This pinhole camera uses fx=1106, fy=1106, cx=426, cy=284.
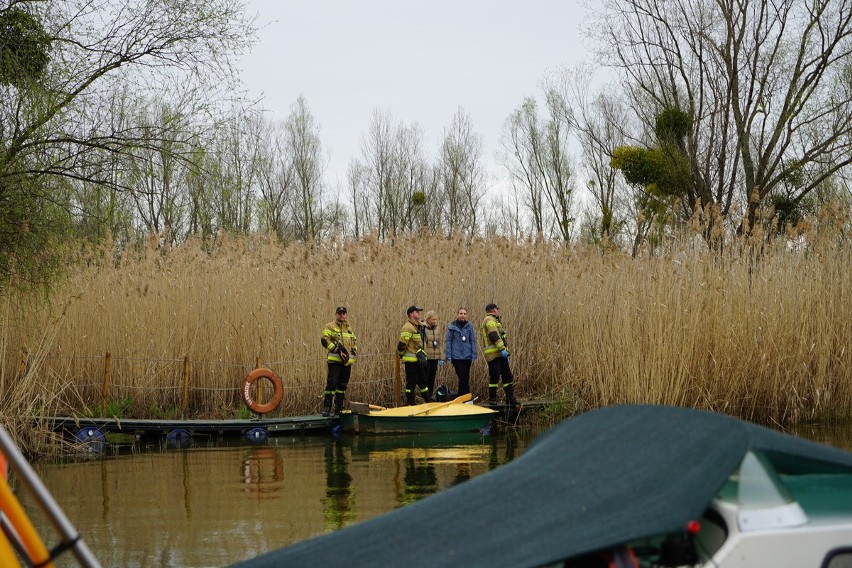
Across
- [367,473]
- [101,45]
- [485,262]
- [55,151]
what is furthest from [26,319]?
[485,262]

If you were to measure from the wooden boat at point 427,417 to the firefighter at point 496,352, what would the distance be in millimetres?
1377

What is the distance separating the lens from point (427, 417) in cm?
1645

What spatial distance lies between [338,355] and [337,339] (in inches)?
10.3

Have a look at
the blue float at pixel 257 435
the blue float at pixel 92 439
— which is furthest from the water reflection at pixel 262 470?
the blue float at pixel 92 439

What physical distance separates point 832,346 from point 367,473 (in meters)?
7.63

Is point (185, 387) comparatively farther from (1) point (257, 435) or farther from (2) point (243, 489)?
(2) point (243, 489)

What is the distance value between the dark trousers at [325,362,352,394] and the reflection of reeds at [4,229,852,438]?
99 centimetres

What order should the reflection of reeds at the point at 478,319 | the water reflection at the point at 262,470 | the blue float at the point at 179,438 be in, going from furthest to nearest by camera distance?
1. the blue float at the point at 179,438
2. the reflection of reeds at the point at 478,319
3. the water reflection at the point at 262,470

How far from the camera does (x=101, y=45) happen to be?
14453 mm

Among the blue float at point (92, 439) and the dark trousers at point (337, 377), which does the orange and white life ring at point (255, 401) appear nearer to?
the dark trousers at point (337, 377)

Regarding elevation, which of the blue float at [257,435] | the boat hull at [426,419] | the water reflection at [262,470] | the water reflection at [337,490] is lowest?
the water reflection at [337,490]

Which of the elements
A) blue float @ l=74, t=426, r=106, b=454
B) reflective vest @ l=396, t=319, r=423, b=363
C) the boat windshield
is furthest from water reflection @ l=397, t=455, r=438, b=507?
the boat windshield

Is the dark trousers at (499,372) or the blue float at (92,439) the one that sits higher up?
the dark trousers at (499,372)

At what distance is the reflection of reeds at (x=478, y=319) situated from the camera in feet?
50.7
